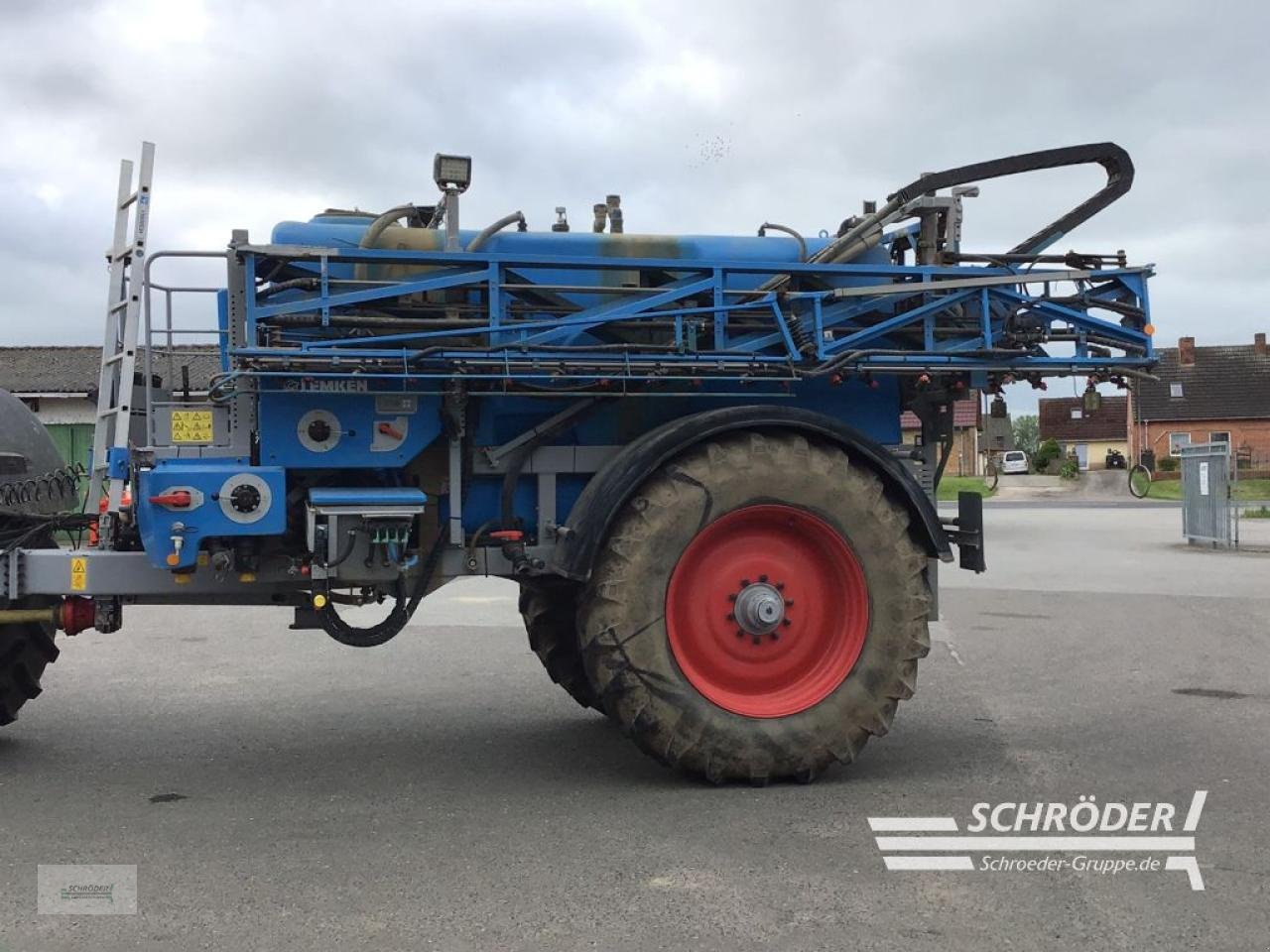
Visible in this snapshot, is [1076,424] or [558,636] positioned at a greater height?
[1076,424]

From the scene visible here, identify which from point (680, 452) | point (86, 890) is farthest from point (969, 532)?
point (86, 890)

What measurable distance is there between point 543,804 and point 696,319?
7.74 ft

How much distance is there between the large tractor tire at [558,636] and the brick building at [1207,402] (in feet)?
177

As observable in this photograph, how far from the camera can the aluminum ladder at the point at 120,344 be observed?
5.14 meters

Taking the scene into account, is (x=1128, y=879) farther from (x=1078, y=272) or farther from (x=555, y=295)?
(x=555, y=295)

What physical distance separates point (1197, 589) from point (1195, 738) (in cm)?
801

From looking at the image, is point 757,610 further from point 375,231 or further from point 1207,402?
point 1207,402

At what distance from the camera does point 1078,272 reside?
18.9 feet

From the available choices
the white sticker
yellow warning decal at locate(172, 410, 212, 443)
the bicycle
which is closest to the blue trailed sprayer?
yellow warning decal at locate(172, 410, 212, 443)

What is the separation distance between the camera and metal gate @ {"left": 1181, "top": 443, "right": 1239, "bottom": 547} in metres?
18.9

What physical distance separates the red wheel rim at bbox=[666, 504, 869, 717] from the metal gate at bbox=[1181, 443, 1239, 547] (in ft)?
51.0

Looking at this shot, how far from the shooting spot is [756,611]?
5.33 m

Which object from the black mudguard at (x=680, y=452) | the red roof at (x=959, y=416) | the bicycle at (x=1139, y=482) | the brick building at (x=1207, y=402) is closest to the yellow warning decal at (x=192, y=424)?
the black mudguard at (x=680, y=452)

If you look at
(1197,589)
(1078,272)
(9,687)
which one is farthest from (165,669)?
Result: (1197,589)
